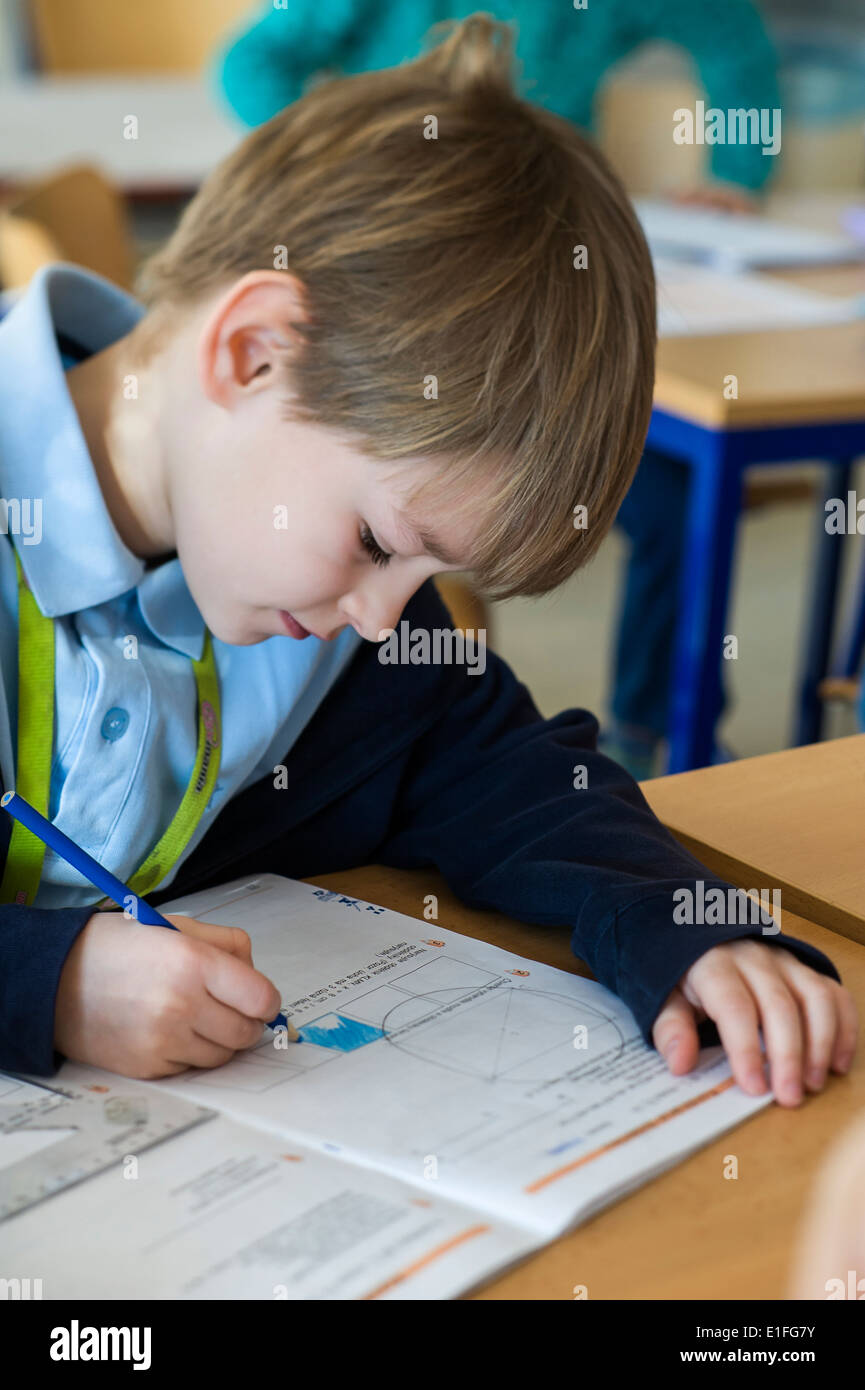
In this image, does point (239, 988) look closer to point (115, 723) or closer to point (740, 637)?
point (115, 723)

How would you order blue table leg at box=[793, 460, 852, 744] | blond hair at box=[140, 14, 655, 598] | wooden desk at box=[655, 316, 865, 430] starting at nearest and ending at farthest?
blond hair at box=[140, 14, 655, 598] → wooden desk at box=[655, 316, 865, 430] → blue table leg at box=[793, 460, 852, 744]

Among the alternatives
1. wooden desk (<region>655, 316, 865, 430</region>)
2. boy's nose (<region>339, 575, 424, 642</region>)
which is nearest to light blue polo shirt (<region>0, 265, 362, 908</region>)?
boy's nose (<region>339, 575, 424, 642</region>)

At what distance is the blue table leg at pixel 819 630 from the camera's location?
7.97 feet

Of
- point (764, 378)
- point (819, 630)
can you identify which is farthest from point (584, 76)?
point (764, 378)

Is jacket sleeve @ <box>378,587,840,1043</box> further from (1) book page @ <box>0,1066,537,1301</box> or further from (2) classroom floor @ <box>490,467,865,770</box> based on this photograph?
(2) classroom floor @ <box>490,467,865,770</box>

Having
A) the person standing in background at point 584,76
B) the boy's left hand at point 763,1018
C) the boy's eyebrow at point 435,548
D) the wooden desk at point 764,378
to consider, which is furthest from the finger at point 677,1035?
the person standing in background at point 584,76

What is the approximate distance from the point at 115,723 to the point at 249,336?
0.23 m

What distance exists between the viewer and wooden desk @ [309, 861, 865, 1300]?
0.52 meters

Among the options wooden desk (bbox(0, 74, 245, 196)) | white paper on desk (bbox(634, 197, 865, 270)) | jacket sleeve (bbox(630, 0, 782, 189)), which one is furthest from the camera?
wooden desk (bbox(0, 74, 245, 196))

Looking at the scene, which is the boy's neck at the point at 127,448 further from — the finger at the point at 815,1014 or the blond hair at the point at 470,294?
the finger at the point at 815,1014

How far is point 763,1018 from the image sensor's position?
67cm

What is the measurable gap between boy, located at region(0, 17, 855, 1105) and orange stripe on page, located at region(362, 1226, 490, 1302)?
0.16 metres

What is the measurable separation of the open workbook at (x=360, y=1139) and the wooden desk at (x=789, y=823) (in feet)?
0.50
